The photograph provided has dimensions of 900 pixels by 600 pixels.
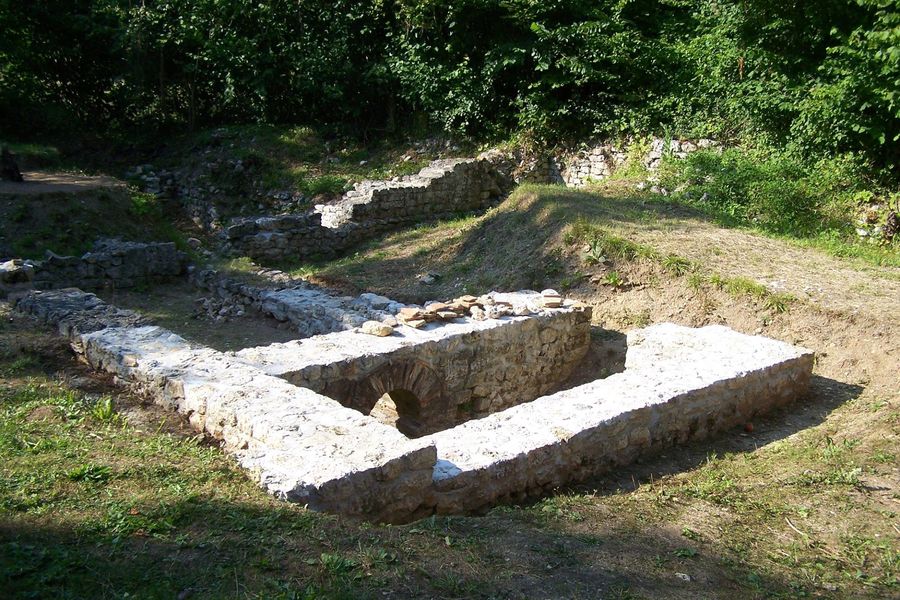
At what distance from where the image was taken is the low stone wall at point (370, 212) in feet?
41.0

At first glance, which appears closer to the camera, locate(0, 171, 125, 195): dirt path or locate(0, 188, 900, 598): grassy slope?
locate(0, 188, 900, 598): grassy slope

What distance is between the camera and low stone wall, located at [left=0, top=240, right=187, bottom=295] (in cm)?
1027

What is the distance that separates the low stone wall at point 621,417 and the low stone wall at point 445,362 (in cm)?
118

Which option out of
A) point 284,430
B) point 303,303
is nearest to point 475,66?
point 303,303

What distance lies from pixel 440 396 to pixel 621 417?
216 cm

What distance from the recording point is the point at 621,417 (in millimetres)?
5242

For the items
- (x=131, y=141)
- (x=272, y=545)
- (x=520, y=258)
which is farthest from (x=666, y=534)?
(x=131, y=141)

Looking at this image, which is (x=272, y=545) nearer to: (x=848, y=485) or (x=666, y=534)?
(x=666, y=534)

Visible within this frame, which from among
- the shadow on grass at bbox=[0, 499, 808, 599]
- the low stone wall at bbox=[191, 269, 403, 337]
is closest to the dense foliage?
the low stone wall at bbox=[191, 269, 403, 337]

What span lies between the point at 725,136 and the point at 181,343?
10492 mm

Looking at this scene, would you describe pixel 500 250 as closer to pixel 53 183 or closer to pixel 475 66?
pixel 475 66

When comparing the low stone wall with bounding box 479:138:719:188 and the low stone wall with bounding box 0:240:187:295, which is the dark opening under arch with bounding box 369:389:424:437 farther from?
the low stone wall with bounding box 479:138:719:188

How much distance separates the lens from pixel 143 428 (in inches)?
187

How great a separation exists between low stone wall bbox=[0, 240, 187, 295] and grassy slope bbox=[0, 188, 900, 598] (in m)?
3.38
